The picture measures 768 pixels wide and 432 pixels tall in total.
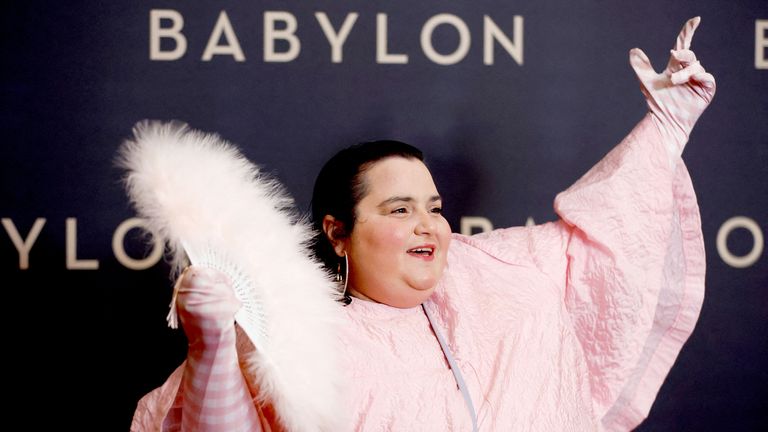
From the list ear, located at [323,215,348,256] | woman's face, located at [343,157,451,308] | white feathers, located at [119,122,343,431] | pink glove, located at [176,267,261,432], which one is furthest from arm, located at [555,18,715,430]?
pink glove, located at [176,267,261,432]

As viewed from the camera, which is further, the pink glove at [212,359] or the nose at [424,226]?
the nose at [424,226]

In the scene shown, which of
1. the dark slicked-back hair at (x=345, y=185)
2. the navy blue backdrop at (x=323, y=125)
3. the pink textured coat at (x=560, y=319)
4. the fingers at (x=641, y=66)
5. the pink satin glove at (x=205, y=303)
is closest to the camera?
the pink satin glove at (x=205, y=303)

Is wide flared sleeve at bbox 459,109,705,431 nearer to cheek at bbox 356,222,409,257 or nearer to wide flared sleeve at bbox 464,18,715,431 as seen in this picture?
wide flared sleeve at bbox 464,18,715,431

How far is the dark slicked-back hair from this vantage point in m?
1.36

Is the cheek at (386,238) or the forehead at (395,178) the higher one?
the forehead at (395,178)

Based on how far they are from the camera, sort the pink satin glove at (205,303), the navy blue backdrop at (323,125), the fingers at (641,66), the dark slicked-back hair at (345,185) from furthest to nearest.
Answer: the navy blue backdrop at (323,125) → the fingers at (641,66) → the dark slicked-back hair at (345,185) → the pink satin glove at (205,303)

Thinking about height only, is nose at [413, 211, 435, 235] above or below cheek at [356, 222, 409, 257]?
above

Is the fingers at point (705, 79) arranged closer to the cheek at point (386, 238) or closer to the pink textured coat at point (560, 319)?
the pink textured coat at point (560, 319)

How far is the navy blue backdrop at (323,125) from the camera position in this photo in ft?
5.76

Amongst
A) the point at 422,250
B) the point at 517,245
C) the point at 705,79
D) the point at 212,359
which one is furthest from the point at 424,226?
the point at 705,79

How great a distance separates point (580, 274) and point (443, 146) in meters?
0.53

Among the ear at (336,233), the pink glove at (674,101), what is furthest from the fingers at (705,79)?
the ear at (336,233)

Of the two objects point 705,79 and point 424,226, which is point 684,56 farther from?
point 424,226

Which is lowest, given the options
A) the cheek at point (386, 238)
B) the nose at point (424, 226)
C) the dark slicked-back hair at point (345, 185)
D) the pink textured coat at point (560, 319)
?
the pink textured coat at point (560, 319)
